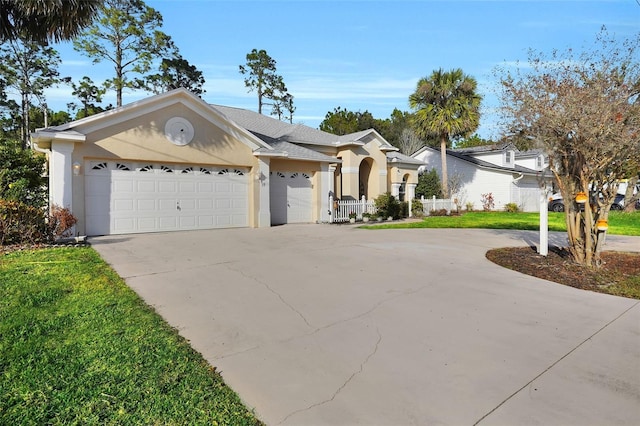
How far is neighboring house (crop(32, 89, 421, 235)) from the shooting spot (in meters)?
11.4

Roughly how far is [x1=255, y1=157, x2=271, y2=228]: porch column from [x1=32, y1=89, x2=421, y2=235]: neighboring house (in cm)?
4

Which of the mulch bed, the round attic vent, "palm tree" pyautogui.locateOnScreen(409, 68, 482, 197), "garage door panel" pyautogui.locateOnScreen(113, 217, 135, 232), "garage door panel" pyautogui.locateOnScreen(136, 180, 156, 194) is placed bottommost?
the mulch bed

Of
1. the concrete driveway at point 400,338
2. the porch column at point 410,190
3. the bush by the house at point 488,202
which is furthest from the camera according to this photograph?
the bush by the house at point 488,202

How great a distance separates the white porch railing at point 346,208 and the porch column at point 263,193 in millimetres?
3718

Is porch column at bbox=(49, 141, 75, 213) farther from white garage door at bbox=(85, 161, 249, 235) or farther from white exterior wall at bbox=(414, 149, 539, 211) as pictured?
white exterior wall at bbox=(414, 149, 539, 211)

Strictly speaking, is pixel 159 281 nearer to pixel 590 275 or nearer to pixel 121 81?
pixel 590 275

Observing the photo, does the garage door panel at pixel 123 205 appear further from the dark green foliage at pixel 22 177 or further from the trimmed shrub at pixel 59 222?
the dark green foliage at pixel 22 177

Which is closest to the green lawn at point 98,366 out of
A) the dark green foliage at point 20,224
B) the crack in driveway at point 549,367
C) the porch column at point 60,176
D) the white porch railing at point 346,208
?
the crack in driveway at point 549,367

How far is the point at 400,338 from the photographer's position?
4012mm

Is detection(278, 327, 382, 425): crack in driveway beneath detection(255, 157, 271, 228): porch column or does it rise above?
beneath

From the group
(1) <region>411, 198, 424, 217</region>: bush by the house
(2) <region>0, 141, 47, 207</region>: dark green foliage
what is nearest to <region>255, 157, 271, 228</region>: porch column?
(2) <region>0, 141, 47, 207</region>: dark green foliage

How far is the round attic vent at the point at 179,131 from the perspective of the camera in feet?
42.4

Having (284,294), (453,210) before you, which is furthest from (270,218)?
(453,210)

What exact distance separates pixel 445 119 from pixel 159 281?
76.5 ft
